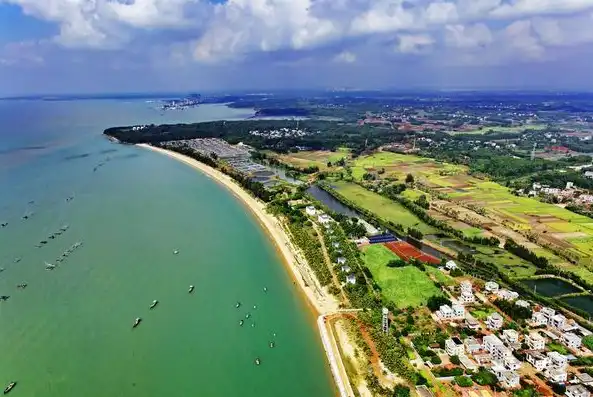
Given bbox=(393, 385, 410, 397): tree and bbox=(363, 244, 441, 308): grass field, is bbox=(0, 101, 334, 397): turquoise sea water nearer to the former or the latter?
bbox=(393, 385, 410, 397): tree

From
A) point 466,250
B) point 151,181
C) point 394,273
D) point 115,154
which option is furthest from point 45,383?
point 115,154

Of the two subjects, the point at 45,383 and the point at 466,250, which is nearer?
the point at 45,383

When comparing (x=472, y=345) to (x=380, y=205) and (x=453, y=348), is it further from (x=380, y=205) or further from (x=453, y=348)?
(x=380, y=205)

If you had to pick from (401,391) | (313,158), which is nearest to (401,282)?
(401,391)

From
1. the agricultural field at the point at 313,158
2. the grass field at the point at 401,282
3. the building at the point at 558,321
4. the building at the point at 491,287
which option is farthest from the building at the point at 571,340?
the agricultural field at the point at 313,158

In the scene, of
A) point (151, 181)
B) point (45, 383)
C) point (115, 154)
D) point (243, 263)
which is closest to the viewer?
point (45, 383)

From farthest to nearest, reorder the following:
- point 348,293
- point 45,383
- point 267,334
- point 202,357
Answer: point 348,293 → point 267,334 → point 202,357 → point 45,383

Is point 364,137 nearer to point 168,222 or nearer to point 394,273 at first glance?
point 168,222
